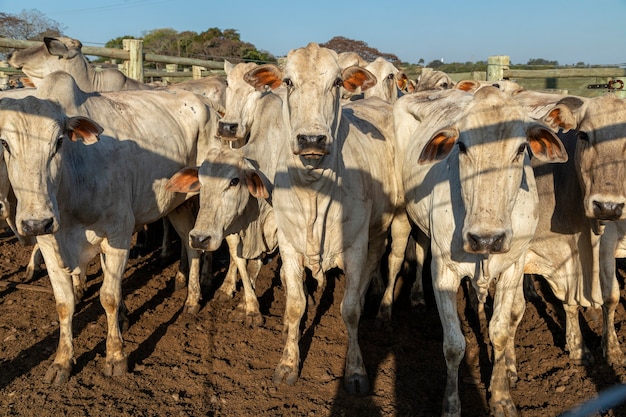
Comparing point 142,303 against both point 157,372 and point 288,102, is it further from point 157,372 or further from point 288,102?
point 288,102

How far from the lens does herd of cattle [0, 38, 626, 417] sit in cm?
407

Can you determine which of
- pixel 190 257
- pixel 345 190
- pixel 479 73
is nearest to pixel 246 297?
pixel 190 257

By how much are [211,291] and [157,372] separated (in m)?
2.14

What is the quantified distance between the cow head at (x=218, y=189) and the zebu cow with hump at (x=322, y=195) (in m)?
0.57

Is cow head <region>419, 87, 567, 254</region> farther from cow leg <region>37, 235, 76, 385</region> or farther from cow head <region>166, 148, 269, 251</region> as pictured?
cow leg <region>37, 235, 76, 385</region>

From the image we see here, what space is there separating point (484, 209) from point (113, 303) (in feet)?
9.67

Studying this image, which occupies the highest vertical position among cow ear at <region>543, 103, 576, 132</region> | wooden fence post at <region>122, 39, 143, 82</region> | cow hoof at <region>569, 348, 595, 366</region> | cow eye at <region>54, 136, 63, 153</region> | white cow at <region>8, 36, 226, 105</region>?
wooden fence post at <region>122, 39, 143, 82</region>

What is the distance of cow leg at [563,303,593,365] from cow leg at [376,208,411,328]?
62.7 inches

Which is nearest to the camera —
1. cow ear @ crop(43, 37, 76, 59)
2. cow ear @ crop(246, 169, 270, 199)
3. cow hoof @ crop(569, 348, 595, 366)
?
cow hoof @ crop(569, 348, 595, 366)

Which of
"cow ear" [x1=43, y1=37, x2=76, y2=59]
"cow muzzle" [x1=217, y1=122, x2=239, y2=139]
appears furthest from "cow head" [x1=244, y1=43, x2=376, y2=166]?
"cow ear" [x1=43, y1=37, x2=76, y2=59]

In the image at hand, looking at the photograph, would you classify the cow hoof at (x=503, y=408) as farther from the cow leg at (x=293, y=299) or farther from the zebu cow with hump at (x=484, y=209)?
the cow leg at (x=293, y=299)

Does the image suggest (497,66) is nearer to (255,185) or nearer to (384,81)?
(384,81)

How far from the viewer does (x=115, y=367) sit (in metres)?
4.83

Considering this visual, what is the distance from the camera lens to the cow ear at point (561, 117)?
4746 mm
